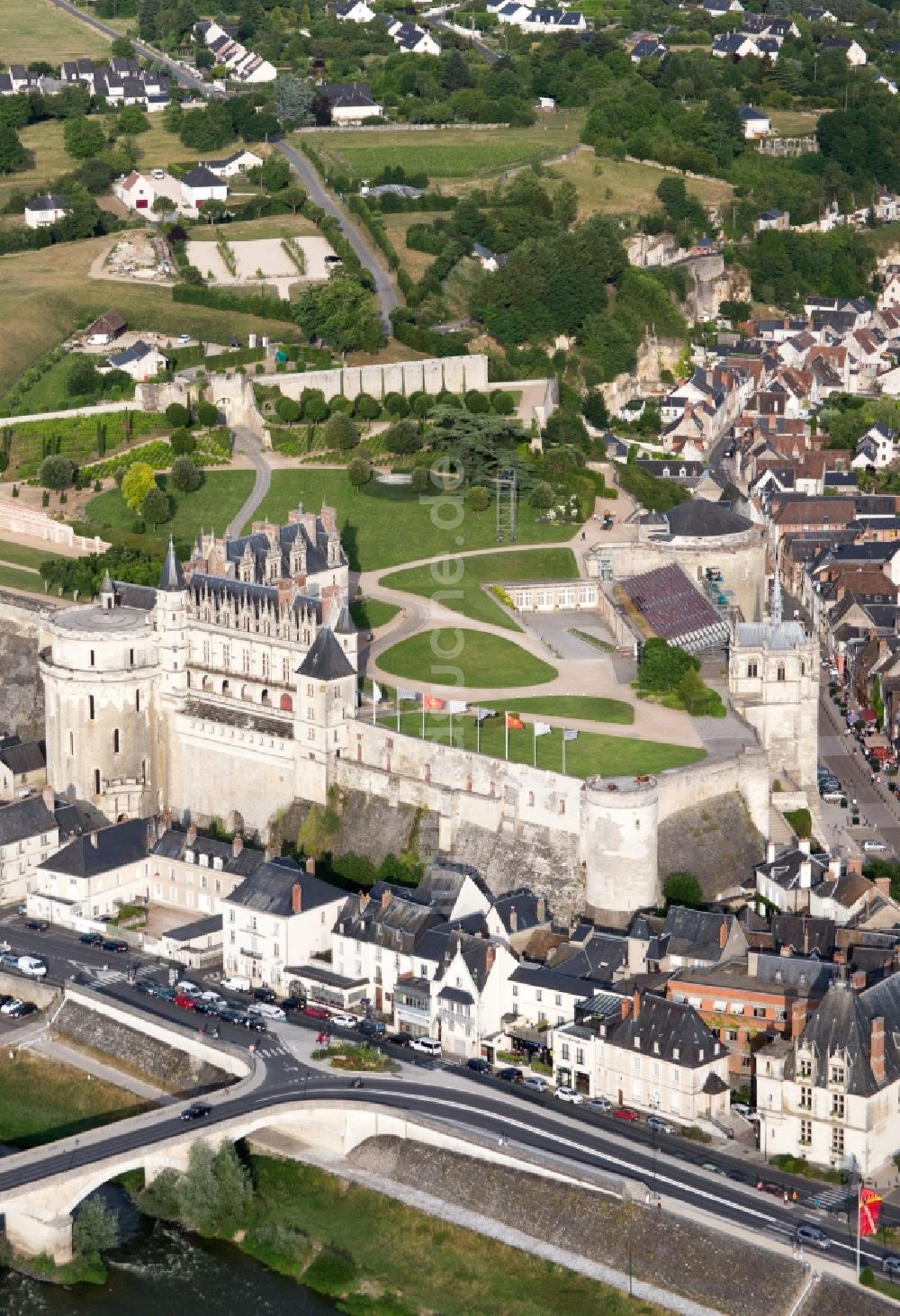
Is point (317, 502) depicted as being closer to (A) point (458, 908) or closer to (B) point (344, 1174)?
(A) point (458, 908)

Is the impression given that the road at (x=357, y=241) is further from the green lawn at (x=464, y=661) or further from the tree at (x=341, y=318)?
the green lawn at (x=464, y=661)

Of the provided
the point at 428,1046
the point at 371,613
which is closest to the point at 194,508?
the point at 371,613

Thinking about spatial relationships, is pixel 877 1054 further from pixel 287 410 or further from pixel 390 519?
Result: pixel 287 410

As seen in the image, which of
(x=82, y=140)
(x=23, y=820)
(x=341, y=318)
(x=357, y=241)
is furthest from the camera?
(x=82, y=140)

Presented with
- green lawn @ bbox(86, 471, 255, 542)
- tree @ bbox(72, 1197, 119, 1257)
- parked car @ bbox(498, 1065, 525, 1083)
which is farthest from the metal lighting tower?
tree @ bbox(72, 1197, 119, 1257)

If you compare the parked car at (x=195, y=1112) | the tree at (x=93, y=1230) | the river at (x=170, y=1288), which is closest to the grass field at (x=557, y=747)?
the parked car at (x=195, y=1112)

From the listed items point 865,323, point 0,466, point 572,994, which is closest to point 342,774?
point 572,994
